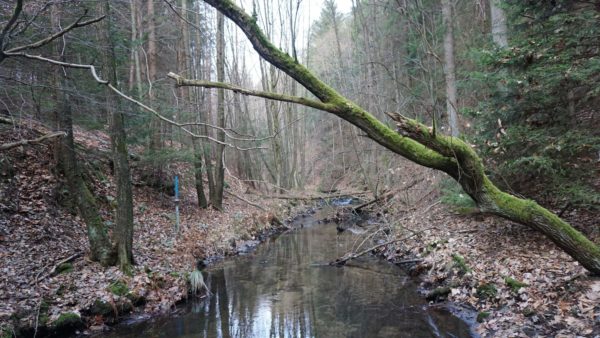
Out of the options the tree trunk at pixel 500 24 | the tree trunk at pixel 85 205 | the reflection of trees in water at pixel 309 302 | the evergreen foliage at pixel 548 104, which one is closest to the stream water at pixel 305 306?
the reflection of trees in water at pixel 309 302

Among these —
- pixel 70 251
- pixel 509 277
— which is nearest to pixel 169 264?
pixel 70 251

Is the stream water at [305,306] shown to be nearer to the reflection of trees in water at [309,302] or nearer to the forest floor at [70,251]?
the reflection of trees in water at [309,302]

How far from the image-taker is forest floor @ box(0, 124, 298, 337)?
6074 mm

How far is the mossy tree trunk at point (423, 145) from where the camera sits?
4328mm

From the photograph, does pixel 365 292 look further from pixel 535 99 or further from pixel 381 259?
pixel 535 99

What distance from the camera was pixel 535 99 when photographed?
6.68m

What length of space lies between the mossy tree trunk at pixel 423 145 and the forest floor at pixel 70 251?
391 centimetres

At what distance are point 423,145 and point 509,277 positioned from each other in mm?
3228

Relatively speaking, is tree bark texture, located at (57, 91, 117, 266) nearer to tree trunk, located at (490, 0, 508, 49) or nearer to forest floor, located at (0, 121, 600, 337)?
forest floor, located at (0, 121, 600, 337)

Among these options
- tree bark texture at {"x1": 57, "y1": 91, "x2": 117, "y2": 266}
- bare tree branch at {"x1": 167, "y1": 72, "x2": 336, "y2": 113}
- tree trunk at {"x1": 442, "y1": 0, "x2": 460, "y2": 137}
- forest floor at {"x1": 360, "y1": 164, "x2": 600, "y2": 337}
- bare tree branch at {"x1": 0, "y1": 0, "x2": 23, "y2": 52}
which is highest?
tree trunk at {"x1": 442, "y1": 0, "x2": 460, "y2": 137}

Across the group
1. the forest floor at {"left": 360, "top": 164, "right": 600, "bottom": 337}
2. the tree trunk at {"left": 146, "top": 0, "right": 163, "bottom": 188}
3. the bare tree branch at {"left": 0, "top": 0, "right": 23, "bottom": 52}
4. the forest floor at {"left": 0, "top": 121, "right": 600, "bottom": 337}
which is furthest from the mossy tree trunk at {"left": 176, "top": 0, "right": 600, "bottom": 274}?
the tree trunk at {"left": 146, "top": 0, "right": 163, "bottom": 188}

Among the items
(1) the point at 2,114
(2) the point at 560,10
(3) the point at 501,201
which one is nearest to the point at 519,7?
(2) the point at 560,10

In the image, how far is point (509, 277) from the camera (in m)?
6.22

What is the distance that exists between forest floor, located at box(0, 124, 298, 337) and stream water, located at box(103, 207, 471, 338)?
2.07ft
